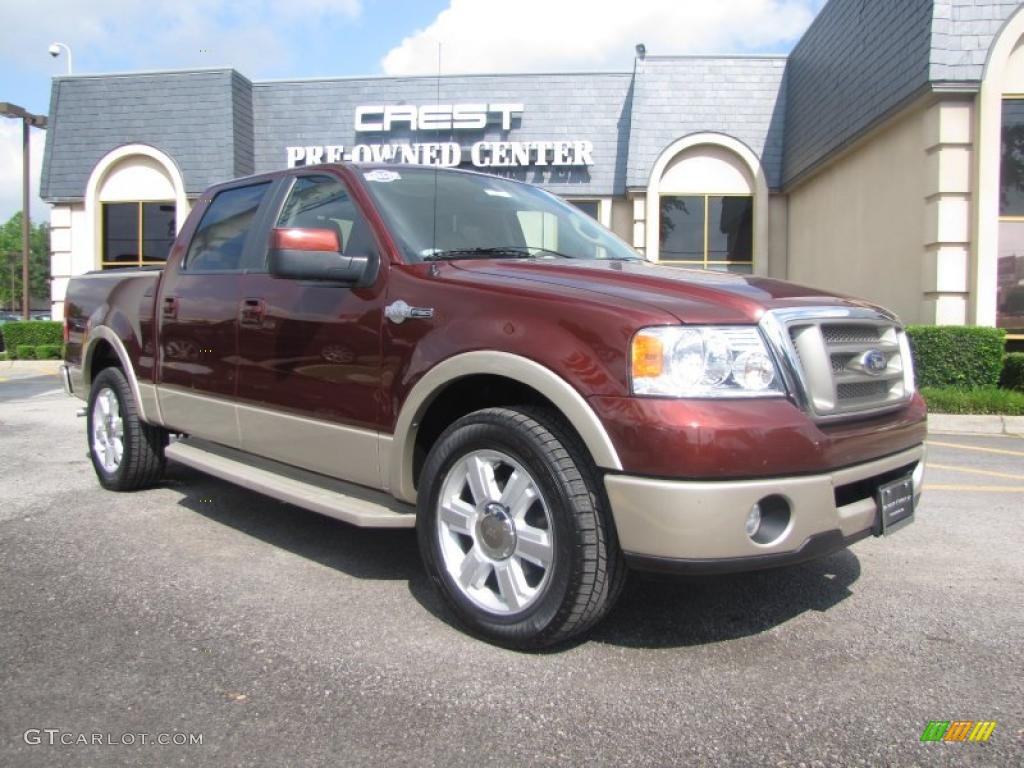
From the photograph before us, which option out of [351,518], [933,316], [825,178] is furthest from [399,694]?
[825,178]

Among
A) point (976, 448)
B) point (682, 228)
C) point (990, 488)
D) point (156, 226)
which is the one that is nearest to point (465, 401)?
point (990, 488)

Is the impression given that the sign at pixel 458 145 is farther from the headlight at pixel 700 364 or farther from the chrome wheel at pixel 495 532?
the headlight at pixel 700 364

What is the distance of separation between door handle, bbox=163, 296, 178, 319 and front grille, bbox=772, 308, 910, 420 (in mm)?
3527

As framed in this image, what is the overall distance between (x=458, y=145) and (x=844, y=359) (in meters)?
16.2

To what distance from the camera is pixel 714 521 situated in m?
2.60

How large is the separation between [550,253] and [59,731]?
2694 millimetres

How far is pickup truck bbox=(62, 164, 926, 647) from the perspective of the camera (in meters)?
2.66

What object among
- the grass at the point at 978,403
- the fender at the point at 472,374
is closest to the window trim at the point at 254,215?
the fender at the point at 472,374

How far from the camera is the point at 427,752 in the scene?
2332 millimetres

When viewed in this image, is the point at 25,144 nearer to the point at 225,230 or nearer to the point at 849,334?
the point at 225,230

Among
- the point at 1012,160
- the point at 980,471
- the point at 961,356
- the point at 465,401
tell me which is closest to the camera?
the point at 465,401

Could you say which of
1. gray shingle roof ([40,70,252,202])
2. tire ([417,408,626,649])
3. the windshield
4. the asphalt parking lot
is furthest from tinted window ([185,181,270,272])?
gray shingle roof ([40,70,252,202])

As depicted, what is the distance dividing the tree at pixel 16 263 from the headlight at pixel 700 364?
284 feet

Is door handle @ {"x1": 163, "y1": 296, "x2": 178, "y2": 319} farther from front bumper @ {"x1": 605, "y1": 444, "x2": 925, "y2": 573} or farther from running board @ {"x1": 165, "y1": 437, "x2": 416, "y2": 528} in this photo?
front bumper @ {"x1": 605, "y1": 444, "x2": 925, "y2": 573}
